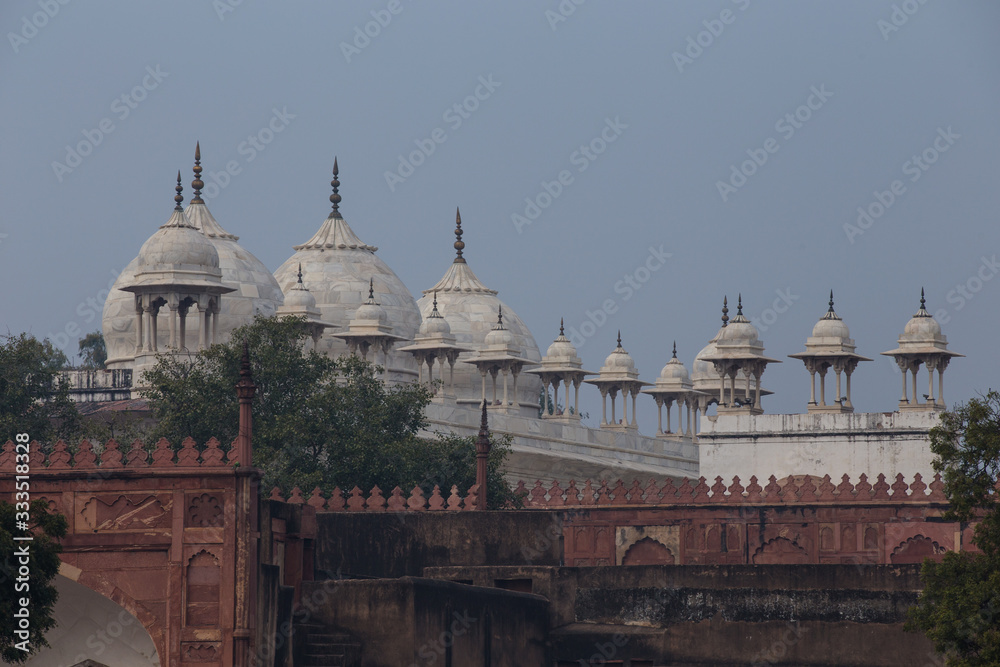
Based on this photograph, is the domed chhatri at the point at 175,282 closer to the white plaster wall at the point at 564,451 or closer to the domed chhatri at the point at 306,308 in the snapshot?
the domed chhatri at the point at 306,308

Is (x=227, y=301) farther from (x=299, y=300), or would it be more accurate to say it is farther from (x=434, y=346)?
(x=434, y=346)

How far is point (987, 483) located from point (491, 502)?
15.7 metres

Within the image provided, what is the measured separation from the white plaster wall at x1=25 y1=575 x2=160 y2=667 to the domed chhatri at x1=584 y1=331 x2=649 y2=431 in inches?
1429

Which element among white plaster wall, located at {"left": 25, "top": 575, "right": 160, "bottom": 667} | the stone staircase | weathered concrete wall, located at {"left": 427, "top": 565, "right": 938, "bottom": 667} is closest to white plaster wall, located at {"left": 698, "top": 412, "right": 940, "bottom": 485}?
weathered concrete wall, located at {"left": 427, "top": 565, "right": 938, "bottom": 667}

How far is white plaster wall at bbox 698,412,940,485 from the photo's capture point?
136ft

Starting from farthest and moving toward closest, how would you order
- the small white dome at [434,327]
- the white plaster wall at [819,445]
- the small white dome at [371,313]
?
the small white dome at [434,327]
the small white dome at [371,313]
the white plaster wall at [819,445]

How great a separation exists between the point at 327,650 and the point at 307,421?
11540 mm

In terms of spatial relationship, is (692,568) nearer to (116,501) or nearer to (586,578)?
(586,578)

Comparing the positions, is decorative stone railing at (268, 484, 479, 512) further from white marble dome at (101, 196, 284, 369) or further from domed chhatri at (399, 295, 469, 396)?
domed chhatri at (399, 295, 469, 396)

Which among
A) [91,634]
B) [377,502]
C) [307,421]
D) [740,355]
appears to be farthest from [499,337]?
[91,634]

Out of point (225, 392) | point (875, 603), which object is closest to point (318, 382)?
point (225, 392)

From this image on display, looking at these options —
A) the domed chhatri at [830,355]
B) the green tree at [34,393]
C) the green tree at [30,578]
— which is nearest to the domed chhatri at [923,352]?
the domed chhatri at [830,355]

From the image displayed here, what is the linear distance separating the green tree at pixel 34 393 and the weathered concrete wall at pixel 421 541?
6.71m

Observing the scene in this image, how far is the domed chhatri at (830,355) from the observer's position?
4509cm
